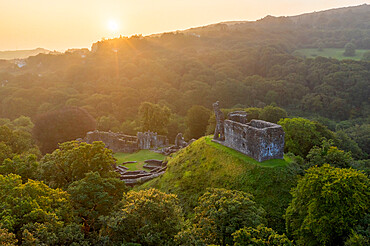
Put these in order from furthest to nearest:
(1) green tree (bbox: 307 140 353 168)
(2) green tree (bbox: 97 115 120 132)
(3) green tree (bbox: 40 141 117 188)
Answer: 1. (2) green tree (bbox: 97 115 120 132)
2. (1) green tree (bbox: 307 140 353 168)
3. (3) green tree (bbox: 40 141 117 188)

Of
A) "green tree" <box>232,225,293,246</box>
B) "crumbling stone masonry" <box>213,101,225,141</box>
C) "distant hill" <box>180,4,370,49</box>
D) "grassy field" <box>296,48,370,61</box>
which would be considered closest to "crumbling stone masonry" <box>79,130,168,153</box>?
"crumbling stone masonry" <box>213,101,225,141</box>

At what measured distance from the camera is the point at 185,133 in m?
59.6

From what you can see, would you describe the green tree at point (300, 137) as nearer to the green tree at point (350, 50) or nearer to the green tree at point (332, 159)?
the green tree at point (332, 159)

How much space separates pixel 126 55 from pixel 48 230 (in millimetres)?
117996

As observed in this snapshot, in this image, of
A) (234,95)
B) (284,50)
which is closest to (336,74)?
(234,95)

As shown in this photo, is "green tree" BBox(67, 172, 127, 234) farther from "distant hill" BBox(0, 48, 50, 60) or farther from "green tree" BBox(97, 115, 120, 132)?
"distant hill" BBox(0, 48, 50, 60)

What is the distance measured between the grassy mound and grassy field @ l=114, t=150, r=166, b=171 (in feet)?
25.0

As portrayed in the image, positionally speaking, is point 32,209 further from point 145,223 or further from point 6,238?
point 145,223

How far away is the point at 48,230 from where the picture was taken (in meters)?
16.3

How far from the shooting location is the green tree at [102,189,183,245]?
1697 centimetres

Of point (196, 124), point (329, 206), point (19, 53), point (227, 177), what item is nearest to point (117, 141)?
point (196, 124)

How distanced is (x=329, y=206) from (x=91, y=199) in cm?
1742

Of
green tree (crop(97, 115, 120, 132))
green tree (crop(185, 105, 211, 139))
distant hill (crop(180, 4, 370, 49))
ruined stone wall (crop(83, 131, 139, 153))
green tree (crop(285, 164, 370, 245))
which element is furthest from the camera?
distant hill (crop(180, 4, 370, 49))

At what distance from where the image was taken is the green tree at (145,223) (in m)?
17.0
